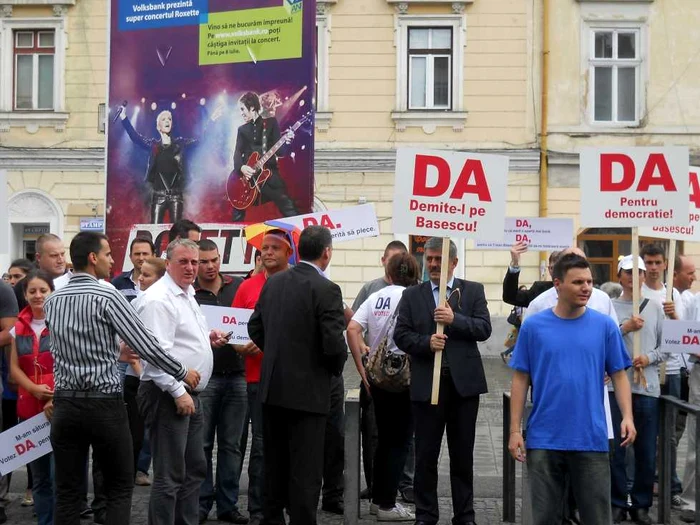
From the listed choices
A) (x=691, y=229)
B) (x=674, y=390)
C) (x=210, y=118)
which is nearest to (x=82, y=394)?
(x=210, y=118)

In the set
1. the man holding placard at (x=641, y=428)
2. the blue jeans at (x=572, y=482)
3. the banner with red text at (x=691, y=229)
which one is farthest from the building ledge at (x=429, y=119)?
the blue jeans at (x=572, y=482)

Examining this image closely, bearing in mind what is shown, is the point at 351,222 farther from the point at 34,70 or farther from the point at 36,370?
the point at 34,70

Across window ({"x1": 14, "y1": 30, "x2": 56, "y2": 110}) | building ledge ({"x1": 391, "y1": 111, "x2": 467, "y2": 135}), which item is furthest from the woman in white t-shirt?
window ({"x1": 14, "y1": 30, "x2": 56, "y2": 110})

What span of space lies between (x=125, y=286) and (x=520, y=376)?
3.70m

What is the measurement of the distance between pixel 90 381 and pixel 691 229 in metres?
5.64

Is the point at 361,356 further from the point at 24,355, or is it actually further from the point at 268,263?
the point at 24,355

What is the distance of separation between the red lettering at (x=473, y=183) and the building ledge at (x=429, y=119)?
15899 mm

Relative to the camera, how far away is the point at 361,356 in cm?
890

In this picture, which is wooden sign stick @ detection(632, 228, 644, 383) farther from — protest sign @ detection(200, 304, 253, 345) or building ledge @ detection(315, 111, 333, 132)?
building ledge @ detection(315, 111, 333, 132)

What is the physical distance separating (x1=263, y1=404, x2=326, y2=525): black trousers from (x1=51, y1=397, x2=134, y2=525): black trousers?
1027 mm

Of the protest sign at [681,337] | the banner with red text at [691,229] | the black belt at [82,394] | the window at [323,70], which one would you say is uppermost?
the window at [323,70]

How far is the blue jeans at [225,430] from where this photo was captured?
841cm

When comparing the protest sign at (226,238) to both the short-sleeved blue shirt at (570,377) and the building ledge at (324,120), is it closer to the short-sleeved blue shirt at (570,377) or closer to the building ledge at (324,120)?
the short-sleeved blue shirt at (570,377)

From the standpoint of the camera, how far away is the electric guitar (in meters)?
9.10
